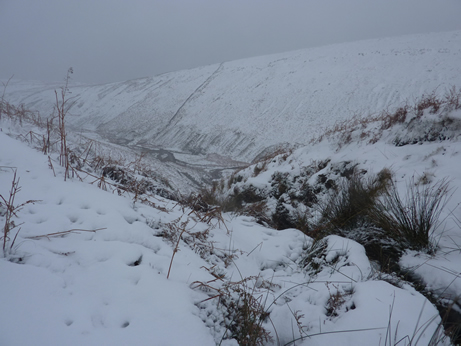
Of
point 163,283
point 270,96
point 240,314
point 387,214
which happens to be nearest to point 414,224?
point 387,214

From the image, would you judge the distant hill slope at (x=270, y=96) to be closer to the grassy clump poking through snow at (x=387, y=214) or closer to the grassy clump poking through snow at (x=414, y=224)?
the grassy clump poking through snow at (x=387, y=214)

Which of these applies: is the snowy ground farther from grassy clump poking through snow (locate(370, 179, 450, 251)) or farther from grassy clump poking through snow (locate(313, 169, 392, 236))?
Result: grassy clump poking through snow (locate(313, 169, 392, 236))

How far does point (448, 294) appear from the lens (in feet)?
5.23

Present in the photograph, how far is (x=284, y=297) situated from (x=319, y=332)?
0.39 m

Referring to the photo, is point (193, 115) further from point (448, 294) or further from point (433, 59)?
point (448, 294)

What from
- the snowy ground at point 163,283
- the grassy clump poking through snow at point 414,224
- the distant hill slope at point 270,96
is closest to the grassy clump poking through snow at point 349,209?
the grassy clump poking through snow at point 414,224

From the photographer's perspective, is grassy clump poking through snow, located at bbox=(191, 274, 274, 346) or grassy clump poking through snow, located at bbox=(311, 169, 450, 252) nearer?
grassy clump poking through snow, located at bbox=(191, 274, 274, 346)

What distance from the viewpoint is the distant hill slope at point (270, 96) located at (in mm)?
14742

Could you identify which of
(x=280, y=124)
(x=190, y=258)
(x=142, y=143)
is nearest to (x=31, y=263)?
(x=190, y=258)

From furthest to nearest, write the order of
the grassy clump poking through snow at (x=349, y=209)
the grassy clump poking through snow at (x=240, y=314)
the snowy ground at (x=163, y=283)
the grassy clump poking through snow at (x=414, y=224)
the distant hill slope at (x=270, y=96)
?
the distant hill slope at (x=270, y=96)
the grassy clump poking through snow at (x=349, y=209)
the grassy clump poking through snow at (x=414, y=224)
the grassy clump poking through snow at (x=240, y=314)
the snowy ground at (x=163, y=283)

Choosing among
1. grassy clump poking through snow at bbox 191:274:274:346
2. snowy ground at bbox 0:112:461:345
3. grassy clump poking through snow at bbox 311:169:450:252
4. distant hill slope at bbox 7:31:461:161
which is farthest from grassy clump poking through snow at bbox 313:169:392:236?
distant hill slope at bbox 7:31:461:161

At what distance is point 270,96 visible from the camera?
61.6 ft

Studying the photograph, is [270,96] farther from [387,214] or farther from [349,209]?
[387,214]

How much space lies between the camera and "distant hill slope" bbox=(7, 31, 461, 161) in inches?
580
